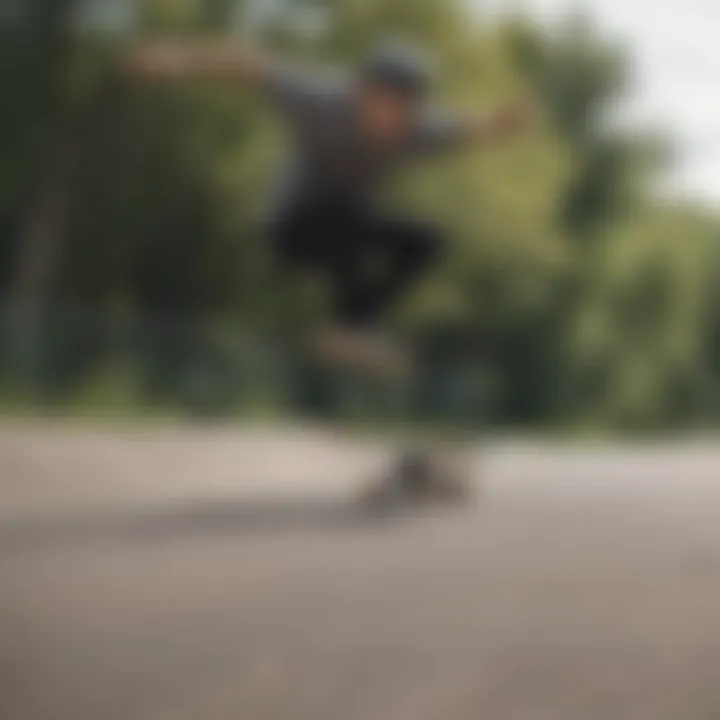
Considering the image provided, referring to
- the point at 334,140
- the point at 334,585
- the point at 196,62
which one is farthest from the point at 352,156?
the point at 334,585

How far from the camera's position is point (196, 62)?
2.00 feet

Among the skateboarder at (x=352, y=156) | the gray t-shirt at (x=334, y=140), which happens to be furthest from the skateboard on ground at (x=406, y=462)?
the gray t-shirt at (x=334, y=140)

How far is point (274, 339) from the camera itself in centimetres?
62

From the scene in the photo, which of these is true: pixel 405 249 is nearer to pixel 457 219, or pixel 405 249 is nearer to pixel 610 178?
pixel 457 219

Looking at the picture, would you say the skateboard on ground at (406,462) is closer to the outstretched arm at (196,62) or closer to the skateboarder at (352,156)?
the skateboarder at (352,156)

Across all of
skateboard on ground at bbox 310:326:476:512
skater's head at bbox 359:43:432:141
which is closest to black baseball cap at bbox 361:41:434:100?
skater's head at bbox 359:43:432:141

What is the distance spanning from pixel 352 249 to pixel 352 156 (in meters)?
0.07

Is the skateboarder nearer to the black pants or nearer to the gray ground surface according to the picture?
the black pants

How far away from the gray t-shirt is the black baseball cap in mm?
16

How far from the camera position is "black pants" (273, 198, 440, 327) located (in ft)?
2.02

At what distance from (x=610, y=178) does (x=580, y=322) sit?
107mm

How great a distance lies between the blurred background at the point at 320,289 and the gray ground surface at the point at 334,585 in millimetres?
42

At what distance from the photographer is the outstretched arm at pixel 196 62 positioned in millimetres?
610

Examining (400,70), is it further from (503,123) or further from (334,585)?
(334,585)
